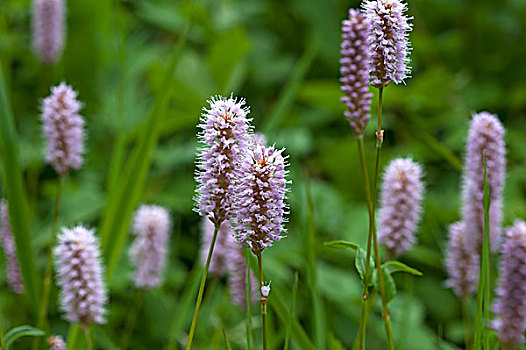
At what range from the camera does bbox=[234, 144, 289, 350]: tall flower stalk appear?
1133 mm

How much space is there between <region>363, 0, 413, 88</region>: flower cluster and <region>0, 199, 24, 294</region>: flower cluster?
1.32m

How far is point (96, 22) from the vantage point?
3.96 metres

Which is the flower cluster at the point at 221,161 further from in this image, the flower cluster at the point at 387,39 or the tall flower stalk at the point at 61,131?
the tall flower stalk at the point at 61,131

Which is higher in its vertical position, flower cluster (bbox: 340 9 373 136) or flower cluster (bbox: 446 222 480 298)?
flower cluster (bbox: 340 9 373 136)

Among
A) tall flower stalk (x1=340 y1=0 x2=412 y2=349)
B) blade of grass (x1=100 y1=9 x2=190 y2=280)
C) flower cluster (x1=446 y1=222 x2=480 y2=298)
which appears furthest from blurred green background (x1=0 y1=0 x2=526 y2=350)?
tall flower stalk (x1=340 y1=0 x2=412 y2=349)

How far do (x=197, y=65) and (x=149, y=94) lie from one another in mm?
681

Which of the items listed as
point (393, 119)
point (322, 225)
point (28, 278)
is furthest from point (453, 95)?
point (28, 278)

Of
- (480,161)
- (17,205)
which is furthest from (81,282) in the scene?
(480,161)

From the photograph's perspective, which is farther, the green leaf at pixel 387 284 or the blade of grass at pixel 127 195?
the blade of grass at pixel 127 195

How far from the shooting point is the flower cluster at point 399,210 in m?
1.68

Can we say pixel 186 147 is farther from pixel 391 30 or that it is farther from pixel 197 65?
pixel 391 30

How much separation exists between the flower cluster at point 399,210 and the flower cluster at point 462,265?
276 mm

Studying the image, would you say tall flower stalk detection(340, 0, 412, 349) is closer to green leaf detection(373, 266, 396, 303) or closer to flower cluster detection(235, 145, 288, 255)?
green leaf detection(373, 266, 396, 303)

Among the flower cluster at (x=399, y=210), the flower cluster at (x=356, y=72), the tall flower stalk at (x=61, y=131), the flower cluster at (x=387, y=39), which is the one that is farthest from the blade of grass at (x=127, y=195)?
the flower cluster at (x=387, y=39)
